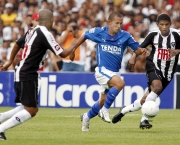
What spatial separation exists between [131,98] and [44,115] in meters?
3.74

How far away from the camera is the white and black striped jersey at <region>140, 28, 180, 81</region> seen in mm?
13344

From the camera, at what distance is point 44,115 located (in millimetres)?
16609

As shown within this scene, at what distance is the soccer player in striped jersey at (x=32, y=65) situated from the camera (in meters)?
10.5

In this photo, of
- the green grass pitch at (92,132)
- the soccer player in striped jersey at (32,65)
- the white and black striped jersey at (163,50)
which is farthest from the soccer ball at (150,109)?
the soccer player in striped jersey at (32,65)

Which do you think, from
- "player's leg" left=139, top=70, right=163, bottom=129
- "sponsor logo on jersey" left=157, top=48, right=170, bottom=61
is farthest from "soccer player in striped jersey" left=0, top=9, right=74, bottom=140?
"sponsor logo on jersey" left=157, top=48, right=170, bottom=61

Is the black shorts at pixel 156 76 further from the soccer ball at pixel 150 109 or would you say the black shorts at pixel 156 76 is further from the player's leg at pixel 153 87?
the soccer ball at pixel 150 109

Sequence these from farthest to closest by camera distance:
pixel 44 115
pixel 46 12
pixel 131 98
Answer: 1. pixel 131 98
2. pixel 44 115
3. pixel 46 12

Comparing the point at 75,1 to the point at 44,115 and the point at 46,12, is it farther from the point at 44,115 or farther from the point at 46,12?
the point at 46,12

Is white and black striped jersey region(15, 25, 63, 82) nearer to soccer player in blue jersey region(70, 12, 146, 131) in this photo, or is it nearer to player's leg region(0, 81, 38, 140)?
player's leg region(0, 81, 38, 140)

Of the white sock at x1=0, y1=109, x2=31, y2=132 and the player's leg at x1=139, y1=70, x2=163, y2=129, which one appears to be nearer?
the white sock at x1=0, y1=109, x2=31, y2=132

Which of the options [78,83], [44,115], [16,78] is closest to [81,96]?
[78,83]

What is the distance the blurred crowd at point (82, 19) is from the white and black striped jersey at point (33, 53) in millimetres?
9591

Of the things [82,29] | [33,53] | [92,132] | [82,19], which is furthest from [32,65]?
[82,19]

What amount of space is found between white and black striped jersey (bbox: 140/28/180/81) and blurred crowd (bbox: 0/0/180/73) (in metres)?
7.20
